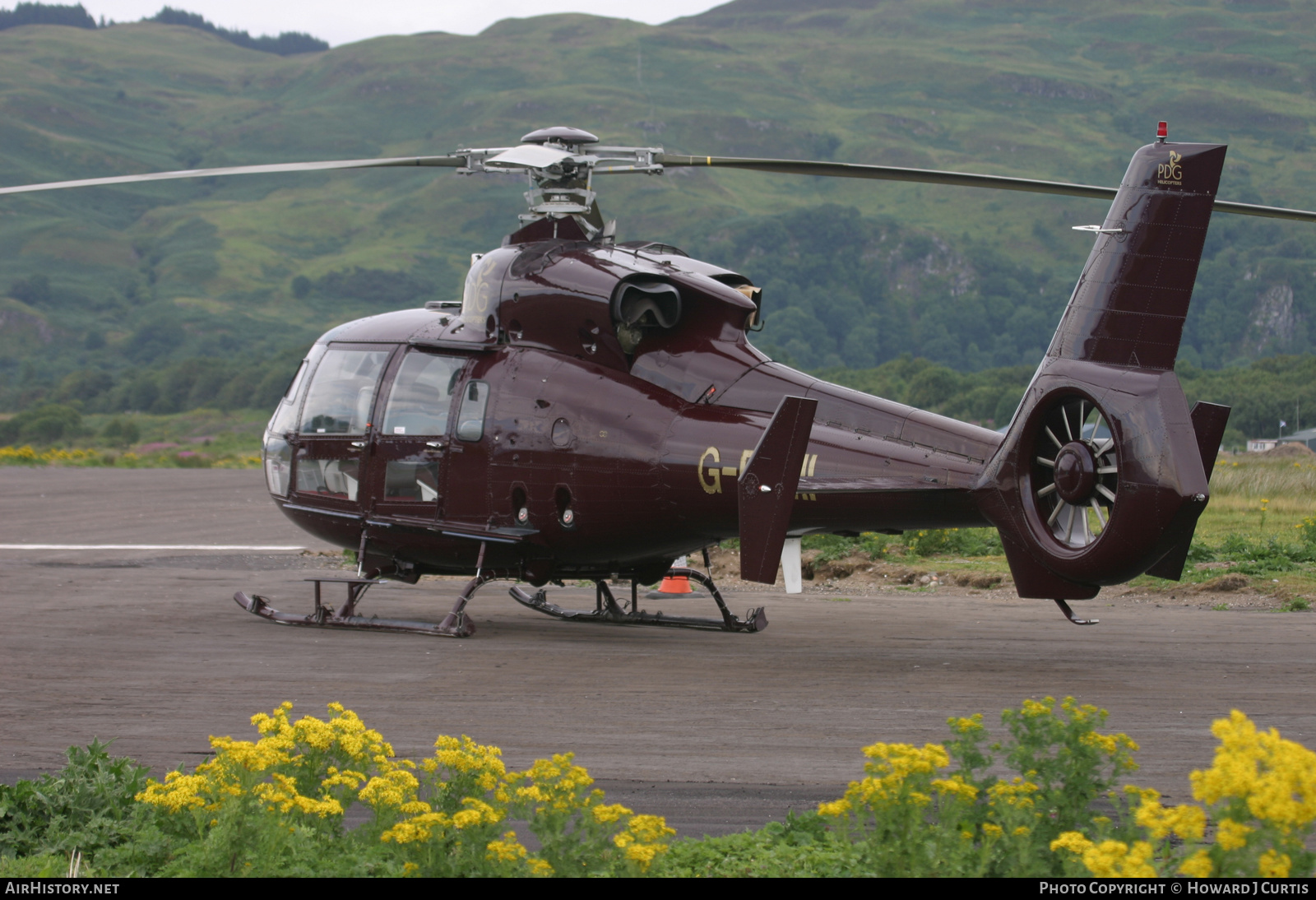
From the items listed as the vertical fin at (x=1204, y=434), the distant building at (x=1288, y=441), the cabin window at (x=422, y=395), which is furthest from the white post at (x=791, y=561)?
the distant building at (x=1288, y=441)

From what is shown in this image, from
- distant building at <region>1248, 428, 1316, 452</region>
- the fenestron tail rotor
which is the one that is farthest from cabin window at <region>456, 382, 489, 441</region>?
distant building at <region>1248, 428, 1316, 452</region>

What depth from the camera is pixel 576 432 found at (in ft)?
40.4

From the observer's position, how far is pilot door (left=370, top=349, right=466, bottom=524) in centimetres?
1319

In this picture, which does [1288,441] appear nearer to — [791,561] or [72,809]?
[791,561]

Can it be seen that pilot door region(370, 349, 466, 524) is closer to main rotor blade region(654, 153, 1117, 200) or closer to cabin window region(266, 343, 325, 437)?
cabin window region(266, 343, 325, 437)

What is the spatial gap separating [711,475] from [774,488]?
3.71 feet

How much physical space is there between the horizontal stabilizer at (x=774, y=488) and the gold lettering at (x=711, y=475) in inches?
36.9

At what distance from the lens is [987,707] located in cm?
901

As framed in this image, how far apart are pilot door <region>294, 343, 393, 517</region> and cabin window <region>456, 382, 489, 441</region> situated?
1.26m

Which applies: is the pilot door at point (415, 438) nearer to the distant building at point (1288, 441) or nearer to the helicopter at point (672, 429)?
the helicopter at point (672, 429)

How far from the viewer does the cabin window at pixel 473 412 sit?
42.4ft

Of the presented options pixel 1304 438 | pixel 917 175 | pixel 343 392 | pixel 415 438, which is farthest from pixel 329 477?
pixel 1304 438
